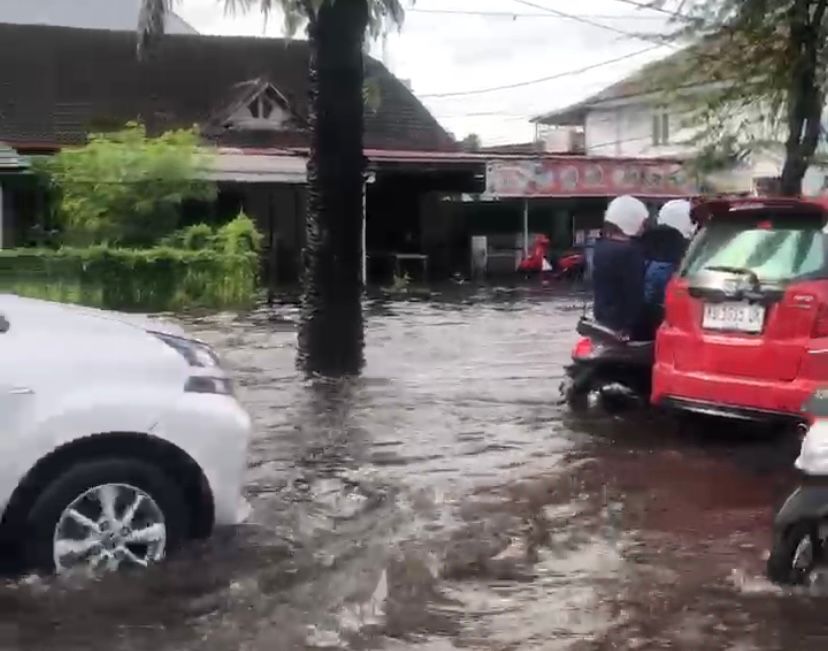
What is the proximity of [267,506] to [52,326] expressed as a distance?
198 cm

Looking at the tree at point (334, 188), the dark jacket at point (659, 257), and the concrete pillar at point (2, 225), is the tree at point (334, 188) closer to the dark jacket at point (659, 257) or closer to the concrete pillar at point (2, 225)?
the dark jacket at point (659, 257)

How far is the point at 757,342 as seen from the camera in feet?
27.0

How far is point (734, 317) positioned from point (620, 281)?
157cm

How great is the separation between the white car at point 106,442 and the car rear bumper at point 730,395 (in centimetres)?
346

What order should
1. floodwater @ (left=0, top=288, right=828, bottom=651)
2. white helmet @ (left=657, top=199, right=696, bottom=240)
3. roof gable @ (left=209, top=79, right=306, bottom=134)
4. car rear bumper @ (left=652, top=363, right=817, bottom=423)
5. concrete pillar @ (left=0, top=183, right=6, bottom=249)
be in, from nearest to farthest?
floodwater @ (left=0, top=288, right=828, bottom=651)
car rear bumper @ (left=652, top=363, right=817, bottom=423)
white helmet @ (left=657, top=199, right=696, bottom=240)
concrete pillar @ (left=0, top=183, right=6, bottom=249)
roof gable @ (left=209, top=79, right=306, bottom=134)

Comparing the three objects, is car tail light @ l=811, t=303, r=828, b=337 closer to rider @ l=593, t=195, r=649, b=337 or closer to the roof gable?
rider @ l=593, t=195, r=649, b=337

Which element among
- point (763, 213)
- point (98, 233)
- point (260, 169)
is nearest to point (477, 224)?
point (260, 169)

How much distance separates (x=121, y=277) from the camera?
22859 mm

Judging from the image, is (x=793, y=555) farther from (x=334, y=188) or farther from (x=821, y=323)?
(x=334, y=188)

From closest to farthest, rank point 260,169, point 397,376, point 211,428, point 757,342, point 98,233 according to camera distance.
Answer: point 211,428
point 757,342
point 397,376
point 98,233
point 260,169

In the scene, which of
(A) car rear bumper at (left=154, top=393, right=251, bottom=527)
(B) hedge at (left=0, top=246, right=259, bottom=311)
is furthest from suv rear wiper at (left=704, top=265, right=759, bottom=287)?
(B) hedge at (left=0, top=246, right=259, bottom=311)

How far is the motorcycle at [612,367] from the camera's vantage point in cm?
988

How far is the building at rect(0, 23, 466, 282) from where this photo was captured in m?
31.1

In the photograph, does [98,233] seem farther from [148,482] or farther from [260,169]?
[148,482]
